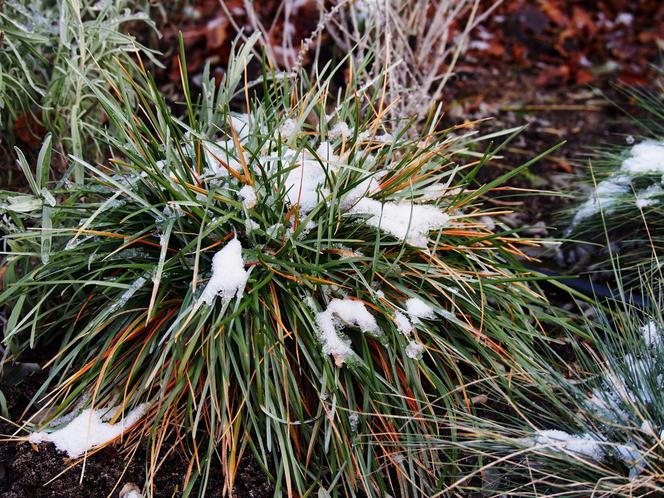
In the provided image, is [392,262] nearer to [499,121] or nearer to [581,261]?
[581,261]

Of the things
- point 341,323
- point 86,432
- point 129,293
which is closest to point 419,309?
point 341,323

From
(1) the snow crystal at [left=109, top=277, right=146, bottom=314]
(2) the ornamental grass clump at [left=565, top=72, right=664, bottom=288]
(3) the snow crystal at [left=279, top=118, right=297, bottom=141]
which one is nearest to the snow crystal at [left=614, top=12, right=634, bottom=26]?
(2) the ornamental grass clump at [left=565, top=72, right=664, bottom=288]

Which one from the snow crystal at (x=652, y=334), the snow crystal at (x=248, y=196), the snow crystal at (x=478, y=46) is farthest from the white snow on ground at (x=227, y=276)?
the snow crystal at (x=478, y=46)

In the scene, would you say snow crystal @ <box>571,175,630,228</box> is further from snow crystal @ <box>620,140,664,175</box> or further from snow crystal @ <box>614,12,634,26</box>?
snow crystal @ <box>614,12,634,26</box>

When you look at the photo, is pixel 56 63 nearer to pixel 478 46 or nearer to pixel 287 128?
pixel 287 128

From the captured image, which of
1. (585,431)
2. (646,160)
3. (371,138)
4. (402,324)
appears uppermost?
(371,138)

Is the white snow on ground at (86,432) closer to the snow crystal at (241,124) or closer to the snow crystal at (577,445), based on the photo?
the snow crystal at (241,124)
